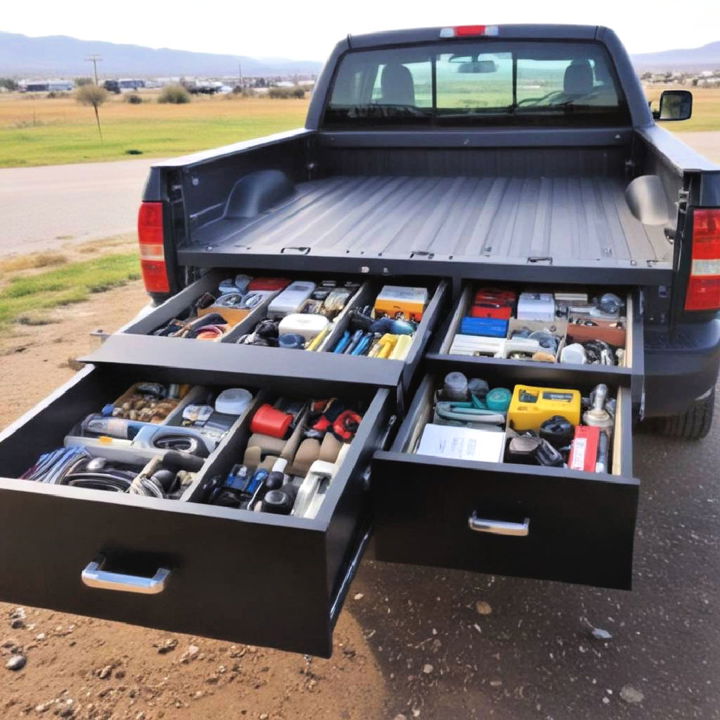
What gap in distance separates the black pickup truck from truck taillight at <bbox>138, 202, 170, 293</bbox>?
10 mm

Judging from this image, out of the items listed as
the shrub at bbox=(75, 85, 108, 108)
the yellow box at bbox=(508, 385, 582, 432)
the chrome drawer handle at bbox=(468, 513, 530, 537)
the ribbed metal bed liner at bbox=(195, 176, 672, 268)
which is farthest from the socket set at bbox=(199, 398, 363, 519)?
the shrub at bbox=(75, 85, 108, 108)

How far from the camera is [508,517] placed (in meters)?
2.09

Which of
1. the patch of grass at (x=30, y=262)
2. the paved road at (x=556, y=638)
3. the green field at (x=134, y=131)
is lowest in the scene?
the green field at (x=134, y=131)

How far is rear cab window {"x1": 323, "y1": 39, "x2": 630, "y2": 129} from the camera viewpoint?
4.91 metres

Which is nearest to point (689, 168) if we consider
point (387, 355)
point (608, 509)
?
point (387, 355)

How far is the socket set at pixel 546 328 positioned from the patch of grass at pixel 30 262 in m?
6.80

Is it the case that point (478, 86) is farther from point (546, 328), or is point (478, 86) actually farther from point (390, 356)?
point (390, 356)

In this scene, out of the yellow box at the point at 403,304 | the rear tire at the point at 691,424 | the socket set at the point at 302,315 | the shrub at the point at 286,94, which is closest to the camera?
the socket set at the point at 302,315

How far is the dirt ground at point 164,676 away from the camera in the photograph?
246 cm

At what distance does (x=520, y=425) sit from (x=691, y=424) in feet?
5.97

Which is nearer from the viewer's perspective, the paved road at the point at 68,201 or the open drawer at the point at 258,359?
the open drawer at the point at 258,359

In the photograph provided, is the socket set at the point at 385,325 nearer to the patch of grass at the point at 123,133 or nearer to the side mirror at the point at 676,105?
the side mirror at the point at 676,105

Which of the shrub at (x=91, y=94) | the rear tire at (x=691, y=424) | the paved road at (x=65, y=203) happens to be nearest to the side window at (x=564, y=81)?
the rear tire at (x=691, y=424)

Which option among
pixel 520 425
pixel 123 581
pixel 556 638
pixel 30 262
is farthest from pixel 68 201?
pixel 123 581
